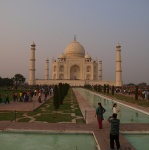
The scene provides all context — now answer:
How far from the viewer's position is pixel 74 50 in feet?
165

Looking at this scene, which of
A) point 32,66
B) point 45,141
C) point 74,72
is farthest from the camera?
point 74,72

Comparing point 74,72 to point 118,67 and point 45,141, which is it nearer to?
point 118,67

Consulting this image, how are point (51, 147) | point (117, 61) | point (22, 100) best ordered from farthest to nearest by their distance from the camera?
point (117, 61) < point (22, 100) < point (51, 147)

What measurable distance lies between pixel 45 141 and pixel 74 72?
153 ft

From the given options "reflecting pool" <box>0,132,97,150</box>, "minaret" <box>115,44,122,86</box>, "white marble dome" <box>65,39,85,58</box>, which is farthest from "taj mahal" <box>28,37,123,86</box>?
"reflecting pool" <box>0,132,97,150</box>

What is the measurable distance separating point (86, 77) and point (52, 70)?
6.88 metres

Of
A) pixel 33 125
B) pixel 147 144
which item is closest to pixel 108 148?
pixel 147 144

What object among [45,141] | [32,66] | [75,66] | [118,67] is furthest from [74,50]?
[45,141]

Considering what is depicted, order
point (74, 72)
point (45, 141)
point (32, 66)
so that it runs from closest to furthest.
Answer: point (45, 141), point (32, 66), point (74, 72)

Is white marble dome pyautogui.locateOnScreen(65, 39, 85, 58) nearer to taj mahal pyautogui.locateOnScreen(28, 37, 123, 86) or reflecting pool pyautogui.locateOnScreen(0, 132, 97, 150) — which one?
taj mahal pyautogui.locateOnScreen(28, 37, 123, 86)

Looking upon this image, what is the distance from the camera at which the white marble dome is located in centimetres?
5034

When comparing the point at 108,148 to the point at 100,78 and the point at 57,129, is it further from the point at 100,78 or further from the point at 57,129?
the point at 100,78

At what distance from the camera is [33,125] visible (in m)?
6.18

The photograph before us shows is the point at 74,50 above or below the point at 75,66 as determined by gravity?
above
